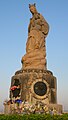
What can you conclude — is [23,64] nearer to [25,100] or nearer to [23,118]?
[25,100]

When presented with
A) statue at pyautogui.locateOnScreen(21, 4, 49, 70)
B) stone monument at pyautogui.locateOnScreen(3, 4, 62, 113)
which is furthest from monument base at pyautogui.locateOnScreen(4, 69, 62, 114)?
statue at pyautogui.locateOnScreen(21, 4, 49, 70)

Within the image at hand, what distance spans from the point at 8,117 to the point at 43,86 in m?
11.4

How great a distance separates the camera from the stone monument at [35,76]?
85.7 ft

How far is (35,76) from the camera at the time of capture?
26.5 metres

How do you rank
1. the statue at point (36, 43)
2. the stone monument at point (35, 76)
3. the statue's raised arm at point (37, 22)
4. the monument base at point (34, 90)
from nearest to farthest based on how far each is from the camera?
the monument base at point (34, 90)
the stone monument at point (35, 76)
the statue at point (36, 43)
the statue's raised arm at point (37, 22)

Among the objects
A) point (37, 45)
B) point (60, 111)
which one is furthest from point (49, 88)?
point (37, 45)

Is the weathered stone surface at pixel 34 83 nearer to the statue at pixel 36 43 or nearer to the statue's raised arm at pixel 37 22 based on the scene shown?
the statue at pixel 36 43

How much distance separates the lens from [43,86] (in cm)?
2642

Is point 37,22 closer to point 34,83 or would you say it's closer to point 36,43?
point 36,43

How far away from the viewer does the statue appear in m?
28.0

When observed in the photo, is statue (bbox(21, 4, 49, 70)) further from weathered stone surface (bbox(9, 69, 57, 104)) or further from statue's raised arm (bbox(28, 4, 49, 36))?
weathered stone surface (bbox(9, 69, 57, 104))

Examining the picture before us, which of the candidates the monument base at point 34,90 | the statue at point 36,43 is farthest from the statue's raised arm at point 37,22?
the monument base at point 34,90

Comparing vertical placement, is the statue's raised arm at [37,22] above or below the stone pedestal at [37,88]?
above

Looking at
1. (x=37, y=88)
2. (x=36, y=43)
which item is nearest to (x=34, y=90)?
(x=37, y=88)
